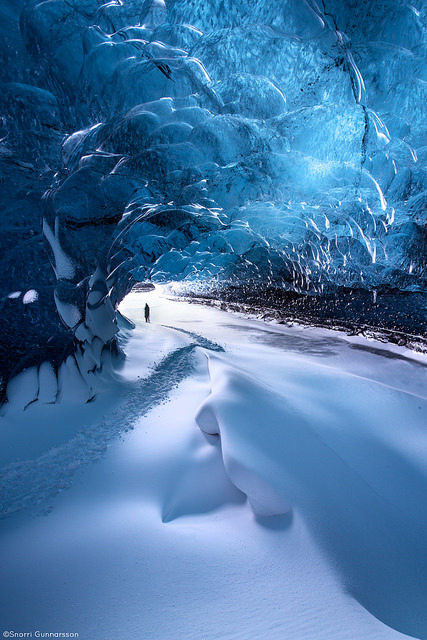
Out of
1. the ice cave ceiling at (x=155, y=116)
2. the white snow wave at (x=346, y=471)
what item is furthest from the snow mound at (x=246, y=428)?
the ice cave ceiling at (x=155, y=116)

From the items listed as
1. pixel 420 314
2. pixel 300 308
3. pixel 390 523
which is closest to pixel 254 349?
pixel 390 523

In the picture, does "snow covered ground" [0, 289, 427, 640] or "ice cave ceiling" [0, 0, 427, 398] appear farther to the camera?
"ice cave ceiling" [0, 0, 427, 398]

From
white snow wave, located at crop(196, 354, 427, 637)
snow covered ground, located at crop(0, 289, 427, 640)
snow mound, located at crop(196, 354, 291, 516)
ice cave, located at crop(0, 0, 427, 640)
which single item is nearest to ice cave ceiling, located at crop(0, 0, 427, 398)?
ice cave, located at crop(0, 0, 427, 640)

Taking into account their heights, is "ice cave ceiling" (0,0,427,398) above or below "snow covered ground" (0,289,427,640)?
above

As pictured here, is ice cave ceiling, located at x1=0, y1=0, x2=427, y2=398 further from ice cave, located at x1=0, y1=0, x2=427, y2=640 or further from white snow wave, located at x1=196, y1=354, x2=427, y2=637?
white snow wave, located at x1=196, y1=354, x2=427, y2=637

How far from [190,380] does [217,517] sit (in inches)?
107

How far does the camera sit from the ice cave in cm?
133

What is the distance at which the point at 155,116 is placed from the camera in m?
3.77

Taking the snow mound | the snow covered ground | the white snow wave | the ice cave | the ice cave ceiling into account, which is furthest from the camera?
the ice cave ceiling

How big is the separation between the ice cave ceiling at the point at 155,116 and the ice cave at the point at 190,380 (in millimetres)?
24

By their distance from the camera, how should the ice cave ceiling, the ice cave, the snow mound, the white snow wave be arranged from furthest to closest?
the ice cave ceiling
the snow mound
the white snow wave
the ice cave

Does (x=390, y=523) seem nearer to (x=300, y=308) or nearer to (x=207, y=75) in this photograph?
(x=207, y=75)

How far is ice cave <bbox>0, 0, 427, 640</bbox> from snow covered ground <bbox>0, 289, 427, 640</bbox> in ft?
0.04

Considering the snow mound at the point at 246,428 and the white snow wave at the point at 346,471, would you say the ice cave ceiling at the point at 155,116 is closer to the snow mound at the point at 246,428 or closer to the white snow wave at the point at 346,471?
the snow mound at the point at 246,428
